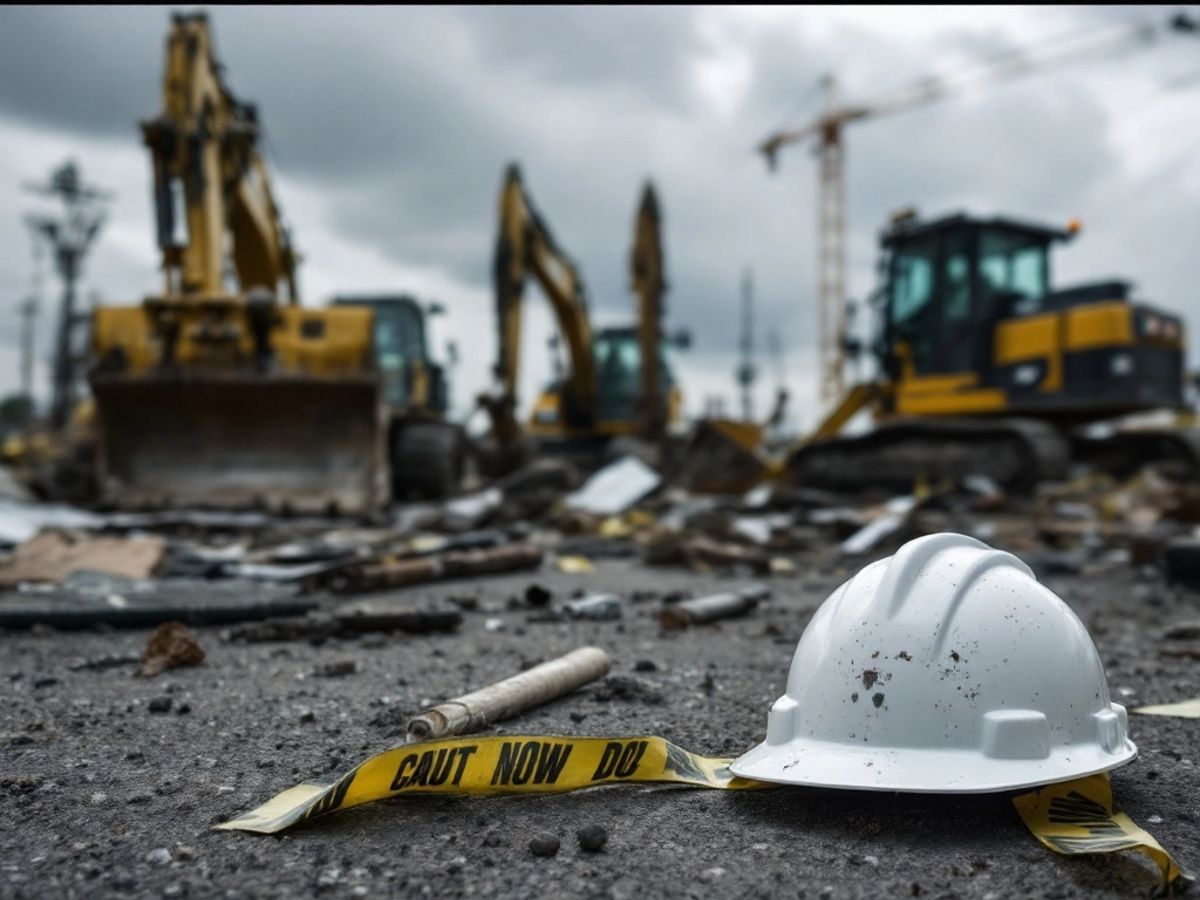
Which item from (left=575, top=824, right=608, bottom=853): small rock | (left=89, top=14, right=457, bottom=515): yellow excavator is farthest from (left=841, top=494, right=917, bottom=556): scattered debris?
(left=575, top=824, right=608, bottom=853): small rock

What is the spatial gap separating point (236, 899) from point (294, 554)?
5.17 m

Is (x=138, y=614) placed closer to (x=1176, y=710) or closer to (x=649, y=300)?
(x=1176, y=710)

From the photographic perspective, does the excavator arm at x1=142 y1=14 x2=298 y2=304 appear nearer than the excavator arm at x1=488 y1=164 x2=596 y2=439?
Yes

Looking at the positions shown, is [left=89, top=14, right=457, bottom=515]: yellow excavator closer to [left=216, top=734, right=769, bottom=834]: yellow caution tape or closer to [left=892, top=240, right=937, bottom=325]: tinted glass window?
[left=892, top=240, right=937, bottom=325]: tinted glass window

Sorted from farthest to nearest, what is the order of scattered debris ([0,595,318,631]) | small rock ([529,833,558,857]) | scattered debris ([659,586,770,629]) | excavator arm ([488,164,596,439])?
excavator arm ([488,164,596,439]) → scattered debris ([659,586,770,629]) → scattered debris ([0,595,318,631]) → small rock ([529,833,558,857])

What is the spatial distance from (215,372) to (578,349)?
6925mm

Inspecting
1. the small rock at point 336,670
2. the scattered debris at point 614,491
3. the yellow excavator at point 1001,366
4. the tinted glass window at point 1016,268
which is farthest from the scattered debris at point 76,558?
the tinted glass window at point 1016,268

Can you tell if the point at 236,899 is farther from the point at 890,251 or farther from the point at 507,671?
the point at 890,251

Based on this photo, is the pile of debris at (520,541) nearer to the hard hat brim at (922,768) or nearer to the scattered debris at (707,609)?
the scattered debris at (707,609)

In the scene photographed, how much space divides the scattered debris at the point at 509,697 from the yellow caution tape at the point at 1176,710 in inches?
63.1

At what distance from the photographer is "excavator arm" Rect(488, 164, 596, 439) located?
41.2ft

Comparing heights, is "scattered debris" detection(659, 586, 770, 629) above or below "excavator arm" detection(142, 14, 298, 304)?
below

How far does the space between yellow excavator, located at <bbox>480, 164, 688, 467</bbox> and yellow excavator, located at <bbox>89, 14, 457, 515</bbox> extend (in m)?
2.84

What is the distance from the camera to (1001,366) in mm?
11617
